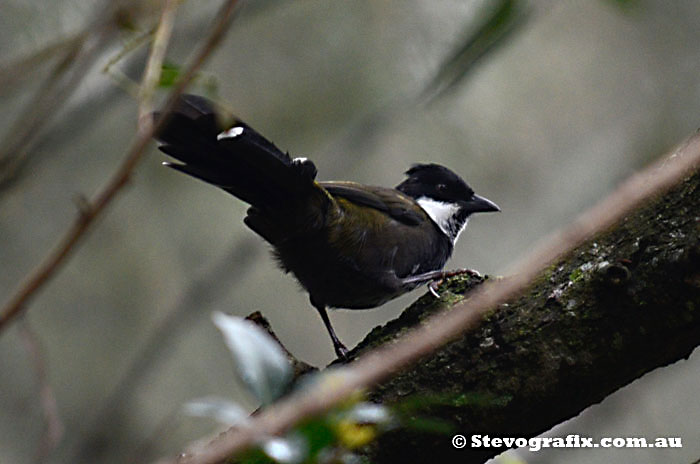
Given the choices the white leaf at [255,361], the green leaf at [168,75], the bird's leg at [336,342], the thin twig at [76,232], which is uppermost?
the green leaf at [168,75]

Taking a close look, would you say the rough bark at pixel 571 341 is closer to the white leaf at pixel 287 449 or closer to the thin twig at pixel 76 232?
the white leaf at pixel 287 449

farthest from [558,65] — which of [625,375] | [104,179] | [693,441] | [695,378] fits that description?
[625,375]

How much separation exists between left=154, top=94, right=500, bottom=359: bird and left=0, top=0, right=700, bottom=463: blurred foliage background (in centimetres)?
204

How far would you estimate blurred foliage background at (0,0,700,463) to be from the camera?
234 inches

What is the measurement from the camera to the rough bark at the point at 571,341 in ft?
5.48

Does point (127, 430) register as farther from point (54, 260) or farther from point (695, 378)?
point (54, 260)

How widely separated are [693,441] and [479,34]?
4.14 meters

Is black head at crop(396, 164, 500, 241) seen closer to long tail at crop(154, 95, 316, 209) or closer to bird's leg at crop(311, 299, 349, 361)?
bird's leg at crop(311, 299, 349, 361)

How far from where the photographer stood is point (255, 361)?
1246 millimetres

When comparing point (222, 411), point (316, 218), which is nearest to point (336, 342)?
point (316, 218)

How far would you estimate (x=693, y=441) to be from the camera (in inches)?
221

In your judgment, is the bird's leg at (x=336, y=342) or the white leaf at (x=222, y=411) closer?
the white leaf at (x=222, y=411)

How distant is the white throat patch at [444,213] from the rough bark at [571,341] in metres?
2.13

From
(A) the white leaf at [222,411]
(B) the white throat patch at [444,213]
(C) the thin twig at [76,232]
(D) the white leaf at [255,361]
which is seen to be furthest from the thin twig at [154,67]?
(B) the white throat patch at [444,213]
